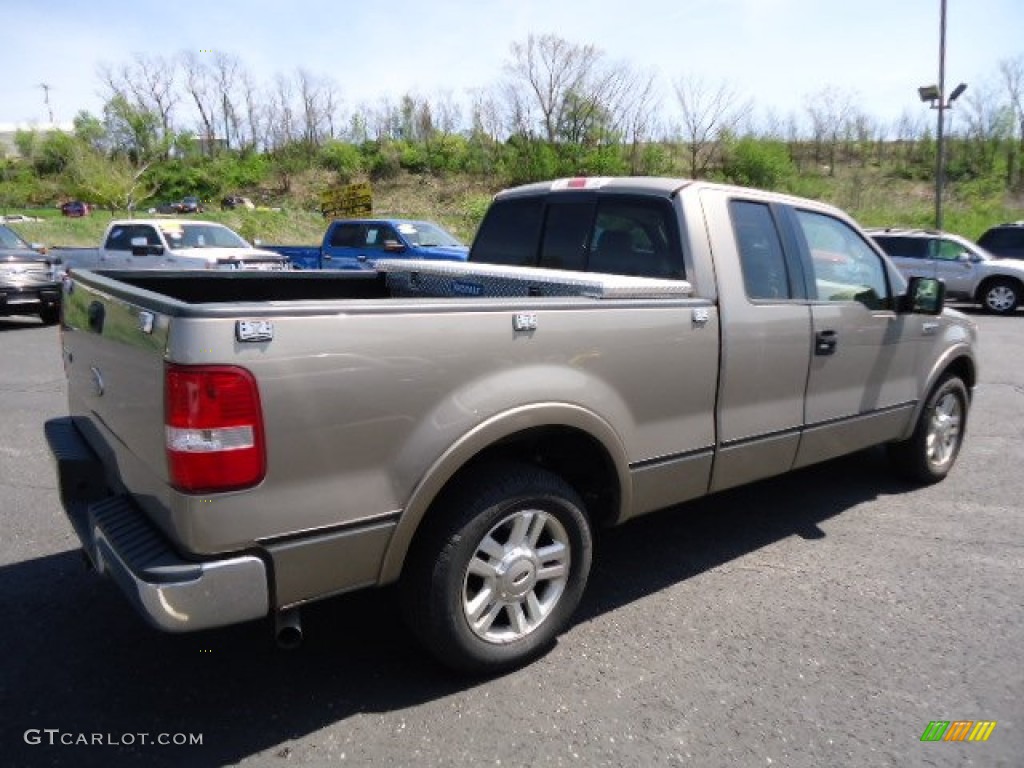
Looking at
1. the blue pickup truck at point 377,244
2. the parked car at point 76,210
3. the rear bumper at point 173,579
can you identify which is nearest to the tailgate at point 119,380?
the rear bumper at point 173,579

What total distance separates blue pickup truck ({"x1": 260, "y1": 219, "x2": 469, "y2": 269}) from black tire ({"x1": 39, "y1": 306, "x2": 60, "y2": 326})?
16.2 ft

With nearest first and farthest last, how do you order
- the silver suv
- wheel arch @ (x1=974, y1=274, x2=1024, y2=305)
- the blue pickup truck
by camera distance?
the blue pickup truck → wheel arch @ (x1=974, y1=274, x2=1024, y2=305) → the silver suv

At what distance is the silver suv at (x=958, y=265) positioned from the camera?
54.0 feet

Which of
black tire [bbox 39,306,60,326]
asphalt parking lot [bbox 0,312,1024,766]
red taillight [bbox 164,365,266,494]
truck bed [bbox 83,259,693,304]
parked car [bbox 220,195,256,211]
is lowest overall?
asphalt parking lot [bbox 0,312,1024,766]

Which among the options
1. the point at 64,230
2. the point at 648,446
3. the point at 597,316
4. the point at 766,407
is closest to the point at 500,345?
the point at 597,316

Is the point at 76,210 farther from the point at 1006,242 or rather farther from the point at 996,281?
the point at 996,281

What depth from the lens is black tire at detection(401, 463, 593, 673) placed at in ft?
8.70

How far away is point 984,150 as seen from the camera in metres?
49.1

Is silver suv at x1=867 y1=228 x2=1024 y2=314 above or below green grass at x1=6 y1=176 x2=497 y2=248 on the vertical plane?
below

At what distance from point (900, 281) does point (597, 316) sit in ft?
8.70

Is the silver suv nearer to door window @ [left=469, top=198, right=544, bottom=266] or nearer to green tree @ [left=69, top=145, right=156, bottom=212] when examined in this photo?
door window @ [left=469, top=198, right=544, bottom=266]

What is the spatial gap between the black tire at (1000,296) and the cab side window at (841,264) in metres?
14.6

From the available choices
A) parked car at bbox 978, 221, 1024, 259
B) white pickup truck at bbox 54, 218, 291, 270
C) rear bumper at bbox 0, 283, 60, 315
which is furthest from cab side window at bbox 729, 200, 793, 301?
parked car at bbox 978, 221, 1024, 259

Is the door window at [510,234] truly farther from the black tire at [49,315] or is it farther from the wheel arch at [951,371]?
the black tire at [49,315]
